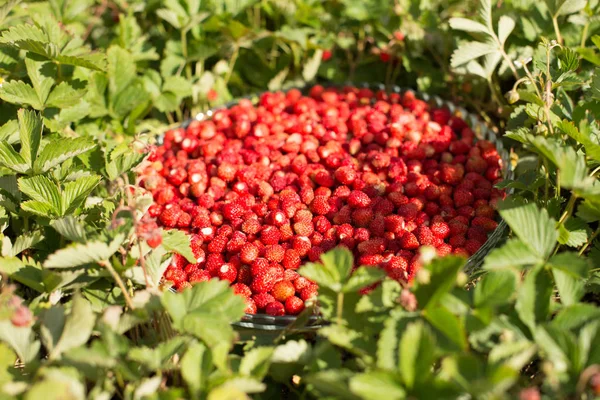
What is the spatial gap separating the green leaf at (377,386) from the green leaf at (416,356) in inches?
0.9

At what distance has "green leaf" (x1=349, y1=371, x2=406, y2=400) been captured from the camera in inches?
37.1

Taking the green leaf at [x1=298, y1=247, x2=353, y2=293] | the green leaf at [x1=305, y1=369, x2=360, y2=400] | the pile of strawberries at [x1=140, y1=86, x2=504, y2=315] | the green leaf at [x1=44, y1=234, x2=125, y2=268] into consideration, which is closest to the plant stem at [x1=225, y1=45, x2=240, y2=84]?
the pile of strawberries at [x1=140, y1=86, x2=504, y2=315]

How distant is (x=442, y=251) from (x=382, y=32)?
146 centimetres

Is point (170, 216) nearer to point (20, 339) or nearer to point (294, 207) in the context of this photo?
point (294, 207)

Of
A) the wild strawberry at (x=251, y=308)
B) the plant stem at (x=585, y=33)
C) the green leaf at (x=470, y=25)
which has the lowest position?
the wild strawberry at (x=251, y=308)

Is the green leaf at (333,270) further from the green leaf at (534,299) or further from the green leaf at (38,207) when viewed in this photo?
the green leaf at (38,207)

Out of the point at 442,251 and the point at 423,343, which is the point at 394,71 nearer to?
the point at 442,251

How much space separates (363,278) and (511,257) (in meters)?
0.33

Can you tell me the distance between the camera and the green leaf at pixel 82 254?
4.10 feet

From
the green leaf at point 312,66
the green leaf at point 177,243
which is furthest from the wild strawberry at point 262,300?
the green leaf at point 312,66

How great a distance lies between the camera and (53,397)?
929 millimetres

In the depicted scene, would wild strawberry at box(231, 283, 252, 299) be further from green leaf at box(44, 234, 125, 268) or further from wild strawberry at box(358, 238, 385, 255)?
green leaf at box(44, 234, 125, 268)

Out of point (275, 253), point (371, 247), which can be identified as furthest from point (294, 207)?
point (371, 247)

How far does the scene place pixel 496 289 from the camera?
113 centimetres
